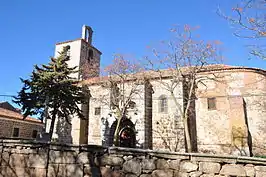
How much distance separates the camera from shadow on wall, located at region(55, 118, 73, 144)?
25922mm

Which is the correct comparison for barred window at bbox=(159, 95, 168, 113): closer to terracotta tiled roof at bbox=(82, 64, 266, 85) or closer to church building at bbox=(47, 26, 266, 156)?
church building at bbox=(47, 26, 266, 156)

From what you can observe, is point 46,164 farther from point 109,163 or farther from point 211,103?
point 211,103

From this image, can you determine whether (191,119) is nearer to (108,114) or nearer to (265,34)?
(108,114)

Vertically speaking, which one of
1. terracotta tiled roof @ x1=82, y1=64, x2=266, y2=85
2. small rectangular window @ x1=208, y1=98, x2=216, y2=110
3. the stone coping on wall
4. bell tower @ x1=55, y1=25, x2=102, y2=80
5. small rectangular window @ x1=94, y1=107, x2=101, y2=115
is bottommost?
the stone coping on wall

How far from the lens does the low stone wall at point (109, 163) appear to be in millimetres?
4391

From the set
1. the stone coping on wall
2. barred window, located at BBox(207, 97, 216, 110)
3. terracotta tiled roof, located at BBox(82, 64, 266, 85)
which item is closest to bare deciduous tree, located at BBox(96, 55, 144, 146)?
terracotta tiled roof, located at BBox(82, 64, 266, 85)

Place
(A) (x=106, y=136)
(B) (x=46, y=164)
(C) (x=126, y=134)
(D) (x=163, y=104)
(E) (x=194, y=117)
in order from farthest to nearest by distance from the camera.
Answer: (C) (x=126, y=134), (A) (x=106, y=136), (D) (x=163, y=104), (E) (x=194, y=117), (B) (x=46, y=164)

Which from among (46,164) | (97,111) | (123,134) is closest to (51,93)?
(97,111)

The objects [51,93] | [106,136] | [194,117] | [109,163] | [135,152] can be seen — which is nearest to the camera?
[135,152]

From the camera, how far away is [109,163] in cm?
514

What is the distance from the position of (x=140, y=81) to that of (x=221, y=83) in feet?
26.4

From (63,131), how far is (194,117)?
14647 millimetres

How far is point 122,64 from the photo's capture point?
903 inches

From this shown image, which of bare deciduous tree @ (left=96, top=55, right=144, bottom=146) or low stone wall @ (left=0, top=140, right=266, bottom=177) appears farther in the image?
bare deciduous tree @ (left=96, top=55, right=144, bottom=146)
